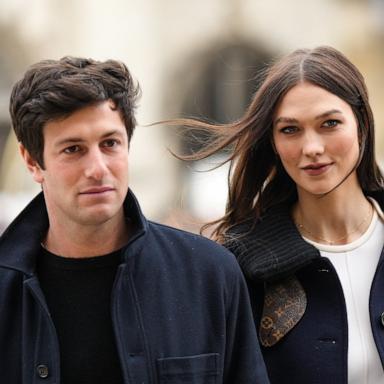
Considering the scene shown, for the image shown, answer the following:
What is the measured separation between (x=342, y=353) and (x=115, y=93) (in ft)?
3.77

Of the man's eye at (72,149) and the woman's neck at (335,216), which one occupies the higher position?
the man's eye at (72,149)

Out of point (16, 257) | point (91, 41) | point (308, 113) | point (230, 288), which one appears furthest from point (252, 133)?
point (91, 41)

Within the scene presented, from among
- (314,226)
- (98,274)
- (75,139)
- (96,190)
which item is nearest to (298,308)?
(314,226)

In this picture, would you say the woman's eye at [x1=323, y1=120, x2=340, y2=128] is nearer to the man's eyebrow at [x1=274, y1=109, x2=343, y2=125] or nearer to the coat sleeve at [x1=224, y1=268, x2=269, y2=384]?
the man's eyebrow at [x1=274, y1=109, x2=343, y2=125]

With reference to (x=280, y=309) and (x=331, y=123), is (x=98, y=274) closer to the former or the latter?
(x=280, y=309)

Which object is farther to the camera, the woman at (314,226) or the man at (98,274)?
the woman at (314,226)

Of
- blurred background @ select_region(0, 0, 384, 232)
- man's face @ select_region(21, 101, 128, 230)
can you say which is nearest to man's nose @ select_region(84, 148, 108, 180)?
man's face @ select_region(21, 101, 128, 230)

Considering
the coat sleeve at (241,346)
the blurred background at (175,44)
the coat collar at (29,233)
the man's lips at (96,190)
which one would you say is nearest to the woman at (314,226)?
the coat sleeve at (241,346)

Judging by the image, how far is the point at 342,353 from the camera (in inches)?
145

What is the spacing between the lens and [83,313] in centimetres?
331

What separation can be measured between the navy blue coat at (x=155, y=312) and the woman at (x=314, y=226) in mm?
307

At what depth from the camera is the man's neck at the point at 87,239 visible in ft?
11.0

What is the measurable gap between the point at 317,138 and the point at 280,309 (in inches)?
22.9

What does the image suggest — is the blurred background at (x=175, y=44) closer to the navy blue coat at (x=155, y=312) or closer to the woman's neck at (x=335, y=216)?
the woman's neck at (x=335, y=216)
